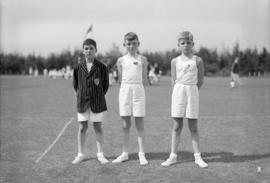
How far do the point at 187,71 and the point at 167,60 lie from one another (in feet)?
178

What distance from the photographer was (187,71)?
16.1 ft

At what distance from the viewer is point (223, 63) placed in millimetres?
56375

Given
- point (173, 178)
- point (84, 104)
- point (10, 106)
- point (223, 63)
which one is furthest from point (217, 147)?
point (223, 63)

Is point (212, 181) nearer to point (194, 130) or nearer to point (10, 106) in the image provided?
point (194, 130)

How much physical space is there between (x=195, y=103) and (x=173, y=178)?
116cm

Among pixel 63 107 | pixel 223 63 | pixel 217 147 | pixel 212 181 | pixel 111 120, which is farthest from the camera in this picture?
pixel 223 63

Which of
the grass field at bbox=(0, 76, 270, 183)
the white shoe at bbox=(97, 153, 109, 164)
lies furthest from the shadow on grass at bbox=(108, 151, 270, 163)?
the white shoe at bbox=(97, 153, 109, 164)

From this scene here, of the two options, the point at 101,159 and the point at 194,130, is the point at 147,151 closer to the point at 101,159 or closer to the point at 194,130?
the point at 101,159

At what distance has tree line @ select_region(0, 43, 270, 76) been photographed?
51250mm

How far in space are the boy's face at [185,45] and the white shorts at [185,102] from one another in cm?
52

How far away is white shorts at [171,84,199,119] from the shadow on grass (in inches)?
29.8

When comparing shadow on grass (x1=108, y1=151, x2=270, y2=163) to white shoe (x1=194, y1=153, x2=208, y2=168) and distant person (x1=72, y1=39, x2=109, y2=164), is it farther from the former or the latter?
distant person (x1=72, y1=39, x2=109, y2=164)

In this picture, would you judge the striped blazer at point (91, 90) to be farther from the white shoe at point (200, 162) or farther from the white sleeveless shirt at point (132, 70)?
the white shoe at point (200, 162)

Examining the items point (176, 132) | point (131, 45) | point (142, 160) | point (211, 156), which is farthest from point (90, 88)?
point (211, 156)
